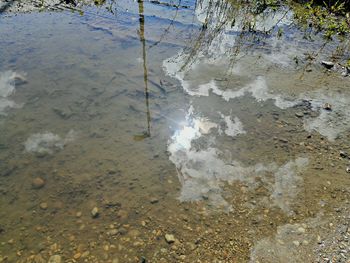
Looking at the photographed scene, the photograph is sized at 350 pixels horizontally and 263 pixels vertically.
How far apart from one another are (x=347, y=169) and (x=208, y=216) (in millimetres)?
1666

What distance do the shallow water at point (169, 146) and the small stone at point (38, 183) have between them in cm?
1

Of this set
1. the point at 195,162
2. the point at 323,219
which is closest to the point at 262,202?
the point at 323,219

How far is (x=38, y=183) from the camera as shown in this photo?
308 cm

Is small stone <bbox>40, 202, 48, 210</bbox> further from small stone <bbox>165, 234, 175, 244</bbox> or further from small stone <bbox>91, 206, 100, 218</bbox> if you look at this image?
small stone <bbox>165, 234, 175, 244</bbox>

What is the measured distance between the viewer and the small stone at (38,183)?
120 inches

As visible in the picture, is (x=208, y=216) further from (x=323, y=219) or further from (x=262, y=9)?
(x=262, y=9)

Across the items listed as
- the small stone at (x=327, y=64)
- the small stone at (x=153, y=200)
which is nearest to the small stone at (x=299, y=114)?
the small stone at (x=327, y=64)

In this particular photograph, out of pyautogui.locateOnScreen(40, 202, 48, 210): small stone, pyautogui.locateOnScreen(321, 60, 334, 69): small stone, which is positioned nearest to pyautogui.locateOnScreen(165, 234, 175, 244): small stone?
pyautogui.locateOnScreen(40, 202, 48, 210): small stone

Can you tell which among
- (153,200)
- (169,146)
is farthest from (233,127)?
(153,200)

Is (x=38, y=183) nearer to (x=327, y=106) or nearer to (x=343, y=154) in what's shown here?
(x=343, y=154)

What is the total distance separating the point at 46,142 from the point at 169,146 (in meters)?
1.46

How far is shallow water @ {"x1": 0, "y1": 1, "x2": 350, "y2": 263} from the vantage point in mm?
2645

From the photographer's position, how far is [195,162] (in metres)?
3.30

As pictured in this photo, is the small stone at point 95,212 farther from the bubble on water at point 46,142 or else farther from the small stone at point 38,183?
the bubble on water at point 46,142
